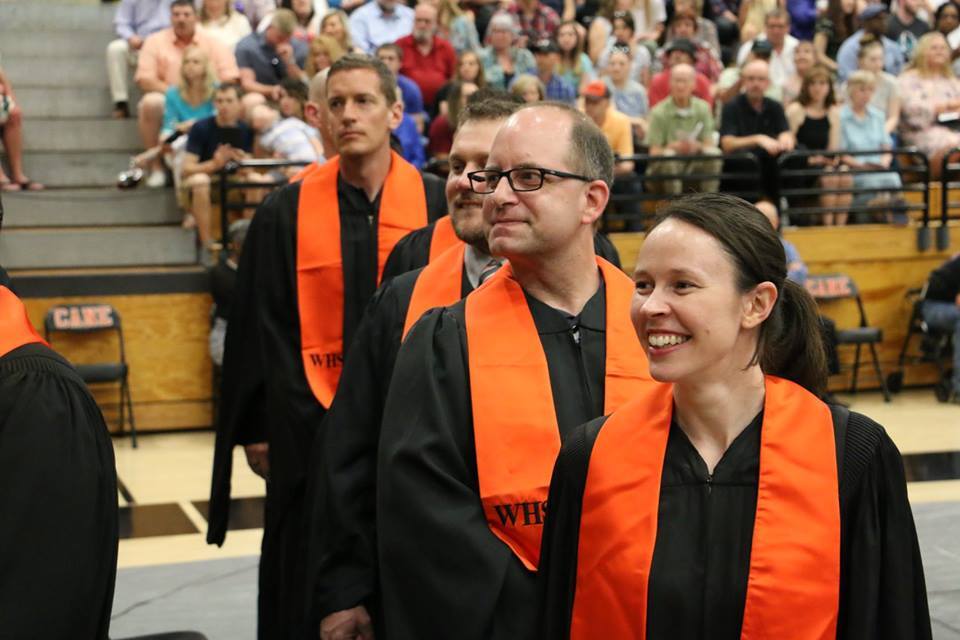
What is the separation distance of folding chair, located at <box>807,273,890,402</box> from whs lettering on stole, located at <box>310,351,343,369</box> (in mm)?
7524

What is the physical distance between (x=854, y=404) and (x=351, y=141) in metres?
7.87

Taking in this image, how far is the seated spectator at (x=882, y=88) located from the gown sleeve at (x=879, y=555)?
457 inches

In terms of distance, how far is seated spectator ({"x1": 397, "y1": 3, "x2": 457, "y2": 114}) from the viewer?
43.1 feet

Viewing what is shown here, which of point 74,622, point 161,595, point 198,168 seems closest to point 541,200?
point 74,622

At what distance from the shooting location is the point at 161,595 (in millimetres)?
6832

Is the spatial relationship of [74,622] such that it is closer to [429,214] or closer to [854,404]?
[429,214]

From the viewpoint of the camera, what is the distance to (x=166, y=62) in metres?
13.1

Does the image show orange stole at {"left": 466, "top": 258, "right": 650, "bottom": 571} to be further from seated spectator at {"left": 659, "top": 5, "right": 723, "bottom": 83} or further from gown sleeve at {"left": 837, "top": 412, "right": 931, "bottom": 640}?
seated spectator at {"left": 659, "top": 5, "right": 723, "bottom": 83}

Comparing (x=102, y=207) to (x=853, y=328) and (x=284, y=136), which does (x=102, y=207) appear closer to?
(x=284, y=136)

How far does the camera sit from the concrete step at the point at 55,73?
566 inches

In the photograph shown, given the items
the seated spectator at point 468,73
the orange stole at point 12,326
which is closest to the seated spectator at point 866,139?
the seated spectator at point 468,73

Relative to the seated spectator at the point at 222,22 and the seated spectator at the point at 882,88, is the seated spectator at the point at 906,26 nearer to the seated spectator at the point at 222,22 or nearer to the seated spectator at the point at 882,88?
the seated spectator at the point at 882,88

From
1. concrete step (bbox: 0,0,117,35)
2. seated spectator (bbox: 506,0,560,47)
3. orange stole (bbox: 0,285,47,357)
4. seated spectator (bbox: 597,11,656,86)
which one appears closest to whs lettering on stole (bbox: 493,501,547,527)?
orange stole (bbox: 0,285,47,357)

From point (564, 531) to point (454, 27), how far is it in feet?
37.4
